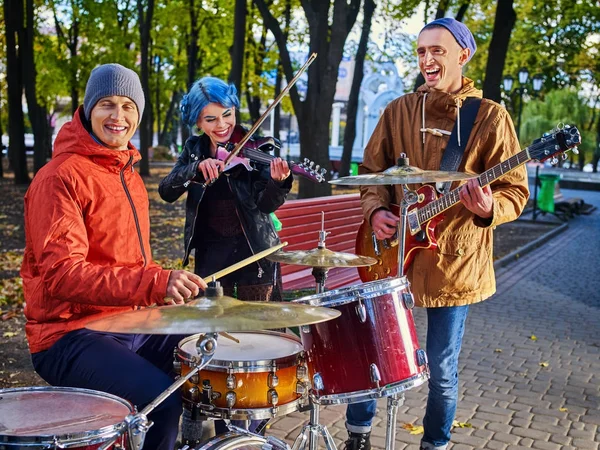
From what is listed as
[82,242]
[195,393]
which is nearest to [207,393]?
[195,393]

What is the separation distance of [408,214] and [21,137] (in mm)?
18060

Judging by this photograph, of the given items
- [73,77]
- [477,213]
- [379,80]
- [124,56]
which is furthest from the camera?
[379,80]

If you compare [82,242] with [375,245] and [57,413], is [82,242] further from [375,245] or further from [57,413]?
[375,245]

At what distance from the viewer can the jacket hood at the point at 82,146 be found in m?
3.05

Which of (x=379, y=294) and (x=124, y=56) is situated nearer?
(x=379, y=294)

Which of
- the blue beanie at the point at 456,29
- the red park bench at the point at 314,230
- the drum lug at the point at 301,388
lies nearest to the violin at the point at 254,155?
the blue beanie at the point at 456,29

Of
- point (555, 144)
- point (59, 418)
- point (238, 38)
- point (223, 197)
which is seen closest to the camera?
point (59, 418)

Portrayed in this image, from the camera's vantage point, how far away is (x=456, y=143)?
12.1ft

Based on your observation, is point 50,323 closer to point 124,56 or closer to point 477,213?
point 477,213

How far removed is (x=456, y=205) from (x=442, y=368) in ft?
2.68

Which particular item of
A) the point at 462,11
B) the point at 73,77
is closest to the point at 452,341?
the point at 462,11

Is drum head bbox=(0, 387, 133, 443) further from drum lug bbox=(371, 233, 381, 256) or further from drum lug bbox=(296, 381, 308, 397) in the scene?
drum lug bbox=(371, 233, 381, 256)

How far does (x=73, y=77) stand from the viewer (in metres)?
26.5

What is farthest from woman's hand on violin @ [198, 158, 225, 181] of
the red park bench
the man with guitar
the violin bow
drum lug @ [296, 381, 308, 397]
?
the red park bench
